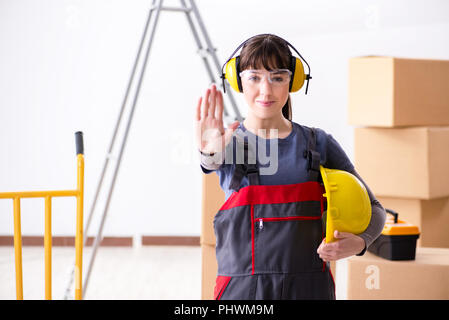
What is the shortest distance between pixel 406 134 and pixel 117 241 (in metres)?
2.39

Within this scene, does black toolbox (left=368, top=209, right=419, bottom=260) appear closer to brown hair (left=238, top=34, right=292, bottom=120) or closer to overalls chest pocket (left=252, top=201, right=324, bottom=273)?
overalls chest pocket (left=252, top=201, right=324, bottom=273)

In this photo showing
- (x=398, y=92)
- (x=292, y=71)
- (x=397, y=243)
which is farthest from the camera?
(x=398, y=92)

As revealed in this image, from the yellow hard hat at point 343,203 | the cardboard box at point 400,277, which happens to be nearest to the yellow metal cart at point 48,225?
the yellow hard hat at point 343,203

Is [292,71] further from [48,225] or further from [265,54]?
[48,225]

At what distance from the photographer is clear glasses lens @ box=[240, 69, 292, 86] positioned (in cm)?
101

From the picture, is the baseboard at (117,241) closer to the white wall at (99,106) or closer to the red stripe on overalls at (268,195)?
the white wall at (99,106)

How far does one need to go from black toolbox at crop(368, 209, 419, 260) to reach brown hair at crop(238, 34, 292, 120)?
4.00 feet

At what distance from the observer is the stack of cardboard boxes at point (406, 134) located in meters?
2.67

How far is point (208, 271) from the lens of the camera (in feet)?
6.64

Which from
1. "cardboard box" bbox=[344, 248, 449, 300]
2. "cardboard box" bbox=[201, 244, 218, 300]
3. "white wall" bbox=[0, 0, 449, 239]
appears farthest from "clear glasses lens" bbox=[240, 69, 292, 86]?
"white wall" bbox=[0, 0, 449, 239]

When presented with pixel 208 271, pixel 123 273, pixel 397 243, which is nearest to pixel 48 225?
pixel 208 271

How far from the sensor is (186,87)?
4.06 meters
